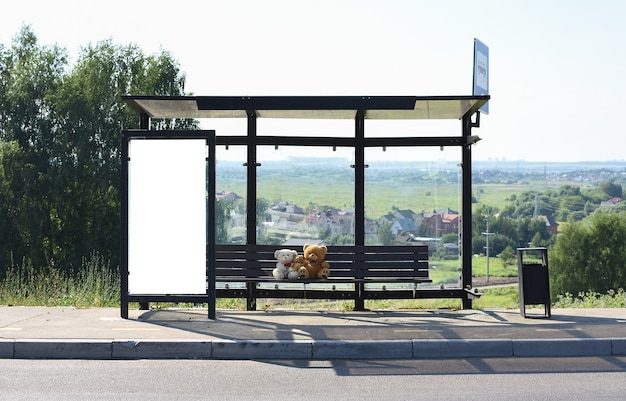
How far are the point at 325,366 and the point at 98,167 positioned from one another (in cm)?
4250

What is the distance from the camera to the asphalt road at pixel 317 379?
757 centimetres

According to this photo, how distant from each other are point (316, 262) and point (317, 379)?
407 cm

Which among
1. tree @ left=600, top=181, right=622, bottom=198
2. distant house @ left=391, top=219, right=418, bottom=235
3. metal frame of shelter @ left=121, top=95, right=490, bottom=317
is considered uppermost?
tree @ left=600, top=181, right=622, bottom=198

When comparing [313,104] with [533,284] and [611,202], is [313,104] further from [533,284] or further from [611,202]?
[611,202]

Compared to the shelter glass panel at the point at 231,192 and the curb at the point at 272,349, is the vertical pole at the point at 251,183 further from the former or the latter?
the curb at the point at 272,349

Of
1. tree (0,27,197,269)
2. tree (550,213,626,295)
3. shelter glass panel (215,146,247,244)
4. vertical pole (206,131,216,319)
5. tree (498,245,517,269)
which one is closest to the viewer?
vertical pole (206,131,216,319)

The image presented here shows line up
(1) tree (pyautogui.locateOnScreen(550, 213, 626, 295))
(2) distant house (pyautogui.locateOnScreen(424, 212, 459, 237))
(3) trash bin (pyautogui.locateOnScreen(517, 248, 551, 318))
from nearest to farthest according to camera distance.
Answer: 1. (3) trash bin (pyautogui.locateOnScreen(517, 248, 551, 318))
2. (2) distant house (pyautogui.locateOnScreen(424, 212, 459, 237))
3. (1) tree (pyautogui.locateOnScreen(550, 213, 626, 295))

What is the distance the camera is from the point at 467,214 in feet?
41.7

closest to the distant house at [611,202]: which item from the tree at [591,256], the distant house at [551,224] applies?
the distant house at [551,224]

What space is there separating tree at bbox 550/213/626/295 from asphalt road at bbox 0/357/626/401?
69.8 metres

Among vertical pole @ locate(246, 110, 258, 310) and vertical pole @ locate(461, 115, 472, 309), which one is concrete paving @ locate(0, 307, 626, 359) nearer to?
vertical pole @ locate(461, 115, 472, 309)

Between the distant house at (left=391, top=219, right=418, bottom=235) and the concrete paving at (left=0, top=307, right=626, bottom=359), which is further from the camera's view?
the distant house at (left=391, top=219, right=418, bottom=235)

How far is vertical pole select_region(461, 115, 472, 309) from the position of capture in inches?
498

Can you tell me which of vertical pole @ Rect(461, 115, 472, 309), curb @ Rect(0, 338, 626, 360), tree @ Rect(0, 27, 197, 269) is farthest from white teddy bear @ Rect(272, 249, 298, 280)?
tree @ Rect(0, 27, 197, 269)
